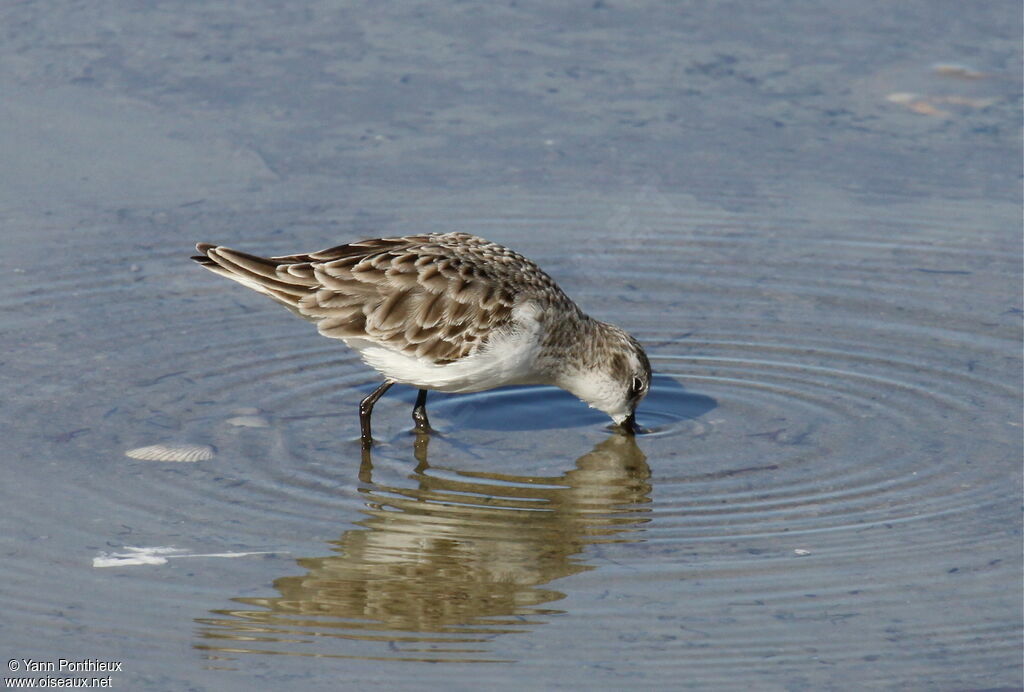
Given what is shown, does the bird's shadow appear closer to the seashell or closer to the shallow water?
the shallow water

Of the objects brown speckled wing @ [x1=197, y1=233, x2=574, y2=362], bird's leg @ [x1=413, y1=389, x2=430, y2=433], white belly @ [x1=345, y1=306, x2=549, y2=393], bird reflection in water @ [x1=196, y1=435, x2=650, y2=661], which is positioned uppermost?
brown speckled wing @ [x1=197, y1=233, x2=574, y2=362]

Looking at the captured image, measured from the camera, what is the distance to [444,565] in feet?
29.6

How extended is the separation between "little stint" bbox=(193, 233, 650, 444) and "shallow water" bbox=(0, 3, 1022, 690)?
0.58 metres

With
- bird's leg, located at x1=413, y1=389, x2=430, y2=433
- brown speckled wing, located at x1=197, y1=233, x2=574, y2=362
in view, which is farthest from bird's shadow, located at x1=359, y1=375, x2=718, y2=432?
brown speckled wing, located at x1=197, y1=233, x2=574, y2=362

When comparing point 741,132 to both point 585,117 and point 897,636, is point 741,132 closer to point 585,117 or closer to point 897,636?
point 585,117

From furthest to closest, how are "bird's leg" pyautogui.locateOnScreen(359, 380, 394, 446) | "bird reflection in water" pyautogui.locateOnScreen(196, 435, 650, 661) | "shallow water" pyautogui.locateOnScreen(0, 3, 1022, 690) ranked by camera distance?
"bird's leg" pyautogui.locateOnScreen(359, 380, 394, 446)
"shallow water" pyautogui.locateOnScreen(0, 3, 1022, 690)
"bird reflection in water" pyautogui.locateOnScreen(196, 435, 650, 661)

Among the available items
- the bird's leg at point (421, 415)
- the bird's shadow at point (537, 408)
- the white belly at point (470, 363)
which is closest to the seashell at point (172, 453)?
the white belly at point (470, 363)

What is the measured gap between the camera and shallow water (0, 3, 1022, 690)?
8.30 metres

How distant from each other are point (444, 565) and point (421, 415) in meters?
2.29

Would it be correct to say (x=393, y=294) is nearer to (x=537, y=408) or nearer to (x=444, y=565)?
(x=537, y=408)

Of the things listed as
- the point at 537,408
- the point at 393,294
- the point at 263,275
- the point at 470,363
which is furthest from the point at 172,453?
the point at 537,408

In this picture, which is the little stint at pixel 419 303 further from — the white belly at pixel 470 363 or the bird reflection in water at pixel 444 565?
the bird reflection in water at pixel 444 565

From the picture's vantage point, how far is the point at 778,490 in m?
10.0

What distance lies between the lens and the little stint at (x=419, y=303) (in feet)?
34.4
